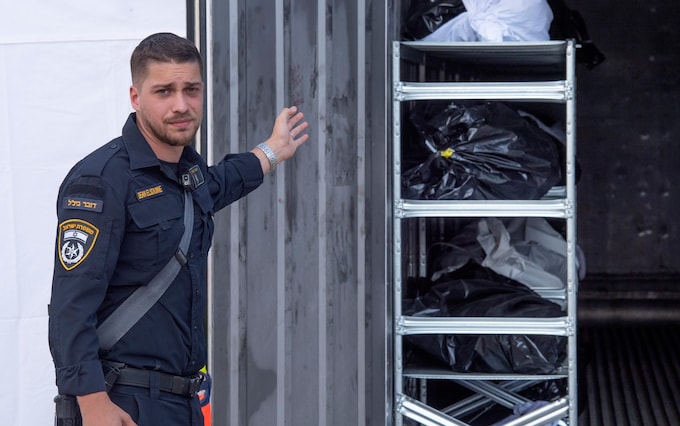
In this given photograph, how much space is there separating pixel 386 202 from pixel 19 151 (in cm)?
149

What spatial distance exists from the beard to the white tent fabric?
1196mm

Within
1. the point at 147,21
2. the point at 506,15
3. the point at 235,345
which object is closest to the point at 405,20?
the point at 506,15

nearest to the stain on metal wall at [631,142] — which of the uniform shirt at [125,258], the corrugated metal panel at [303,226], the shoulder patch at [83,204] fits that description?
the corrugated metal panel at [303,226]

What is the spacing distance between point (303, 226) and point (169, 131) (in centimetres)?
119

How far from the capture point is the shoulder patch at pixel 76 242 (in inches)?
99.2

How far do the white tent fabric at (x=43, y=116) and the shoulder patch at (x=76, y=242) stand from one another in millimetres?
1463

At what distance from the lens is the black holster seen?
2586mm

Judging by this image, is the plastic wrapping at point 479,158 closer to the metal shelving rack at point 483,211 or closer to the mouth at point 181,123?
the metal shelving rack at point 483,211

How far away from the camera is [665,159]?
8.70 meters

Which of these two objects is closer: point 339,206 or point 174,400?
point 174,400

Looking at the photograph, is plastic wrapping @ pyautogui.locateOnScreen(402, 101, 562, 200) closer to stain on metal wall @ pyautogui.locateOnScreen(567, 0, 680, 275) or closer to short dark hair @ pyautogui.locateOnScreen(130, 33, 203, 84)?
short dark hair @ pyautogui.locateOnScreen(130, 33, 203, 84)

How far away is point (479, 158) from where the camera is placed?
3871 mm

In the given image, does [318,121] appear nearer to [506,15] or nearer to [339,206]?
[339,206]

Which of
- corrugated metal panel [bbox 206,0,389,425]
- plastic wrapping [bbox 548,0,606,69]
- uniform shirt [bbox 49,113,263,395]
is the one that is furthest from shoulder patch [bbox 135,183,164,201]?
plastic wrapping [bbox 548,0,606,69]
